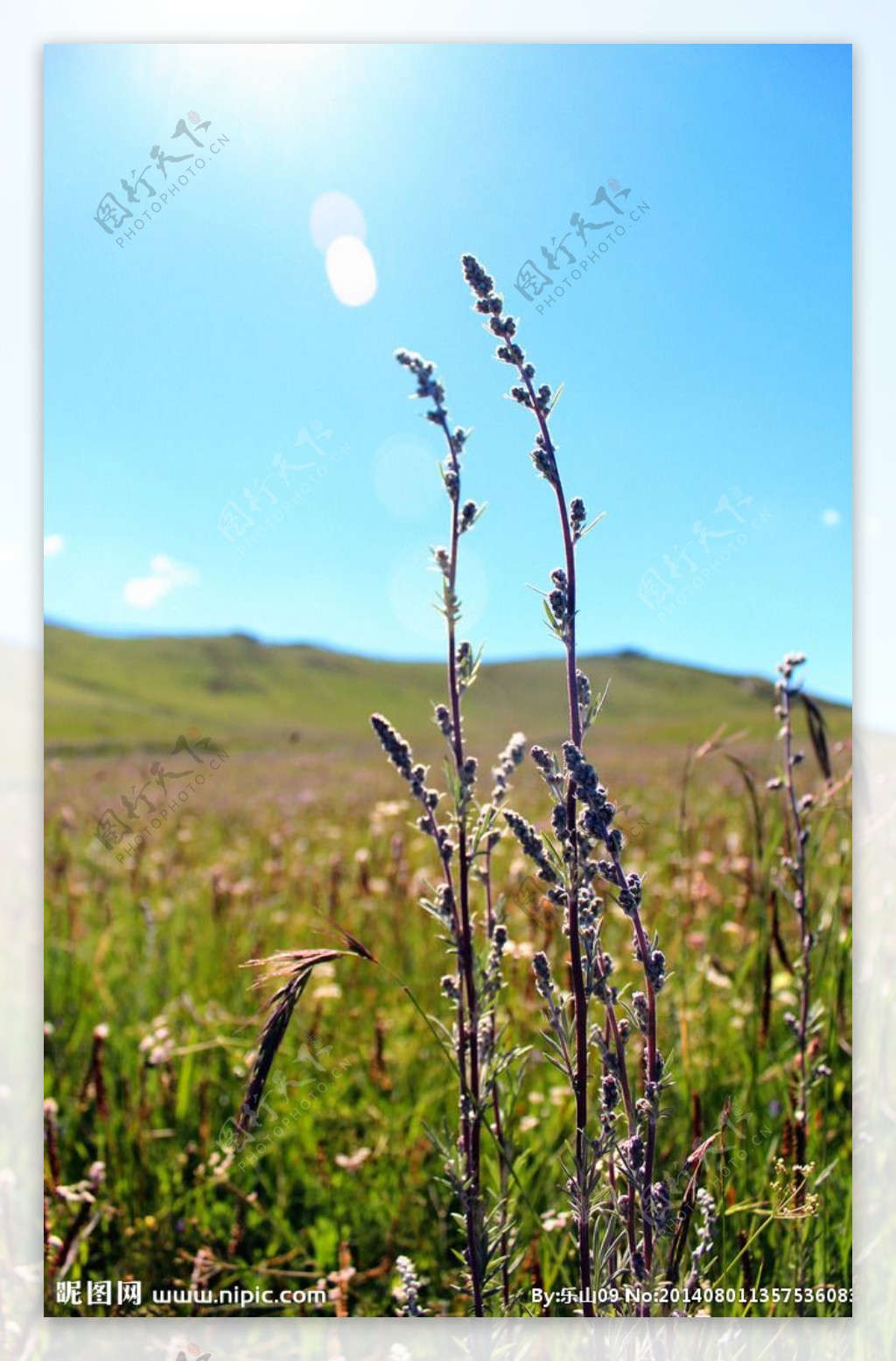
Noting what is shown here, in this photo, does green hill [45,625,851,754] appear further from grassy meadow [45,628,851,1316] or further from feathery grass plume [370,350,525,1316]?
feathery grass plume [370,350,525,1316]

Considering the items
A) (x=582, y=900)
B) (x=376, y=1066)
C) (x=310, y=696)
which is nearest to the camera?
(x=582, y=900)

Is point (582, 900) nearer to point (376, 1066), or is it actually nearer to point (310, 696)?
point (376, 1066)

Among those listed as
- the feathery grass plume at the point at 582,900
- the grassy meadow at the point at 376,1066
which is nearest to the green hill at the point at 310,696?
the grassy meadow at the point at 376,1066

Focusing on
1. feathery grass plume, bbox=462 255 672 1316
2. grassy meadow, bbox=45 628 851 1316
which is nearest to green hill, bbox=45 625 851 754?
grassy meadow, bbox=45 628 851 1316

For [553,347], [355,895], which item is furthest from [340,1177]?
[553,347]

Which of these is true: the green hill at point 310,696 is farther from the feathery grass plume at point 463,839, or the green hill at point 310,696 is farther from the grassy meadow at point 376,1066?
the feathery grass plume at point 463,839

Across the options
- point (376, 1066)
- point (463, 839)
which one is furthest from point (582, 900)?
point (376, 1066)
